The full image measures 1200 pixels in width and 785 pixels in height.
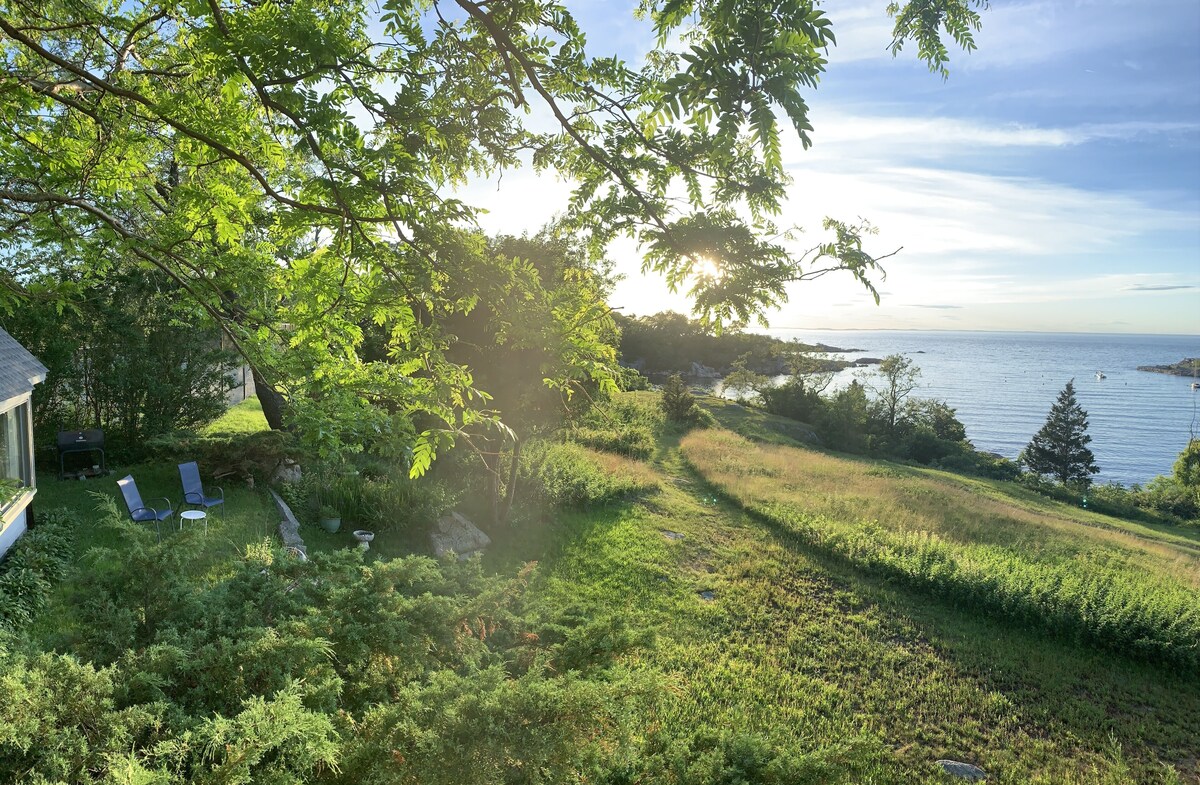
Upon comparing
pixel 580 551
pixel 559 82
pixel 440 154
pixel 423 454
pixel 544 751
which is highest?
pixel 559 82

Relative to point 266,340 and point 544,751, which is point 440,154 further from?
point 544,751

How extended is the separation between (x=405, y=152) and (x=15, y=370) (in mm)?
9733

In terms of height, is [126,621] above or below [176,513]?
above

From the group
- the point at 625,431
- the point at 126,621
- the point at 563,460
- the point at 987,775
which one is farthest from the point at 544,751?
the point at 625,431

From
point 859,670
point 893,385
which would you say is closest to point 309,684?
point 859,670

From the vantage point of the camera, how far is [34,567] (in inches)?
295

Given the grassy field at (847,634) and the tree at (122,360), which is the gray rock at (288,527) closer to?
the grassy field at (847,634)

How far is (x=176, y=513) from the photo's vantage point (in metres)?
10.1

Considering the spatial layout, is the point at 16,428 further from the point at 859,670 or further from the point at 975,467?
the point at 975,467

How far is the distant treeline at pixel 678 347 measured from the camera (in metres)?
53.0

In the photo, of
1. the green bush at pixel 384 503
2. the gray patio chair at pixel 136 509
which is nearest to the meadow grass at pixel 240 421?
the green bush at pixel 384 503

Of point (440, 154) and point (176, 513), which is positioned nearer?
point (440, 154)

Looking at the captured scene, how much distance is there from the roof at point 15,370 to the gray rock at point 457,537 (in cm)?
648

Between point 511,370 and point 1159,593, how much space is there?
14158 millimetres
